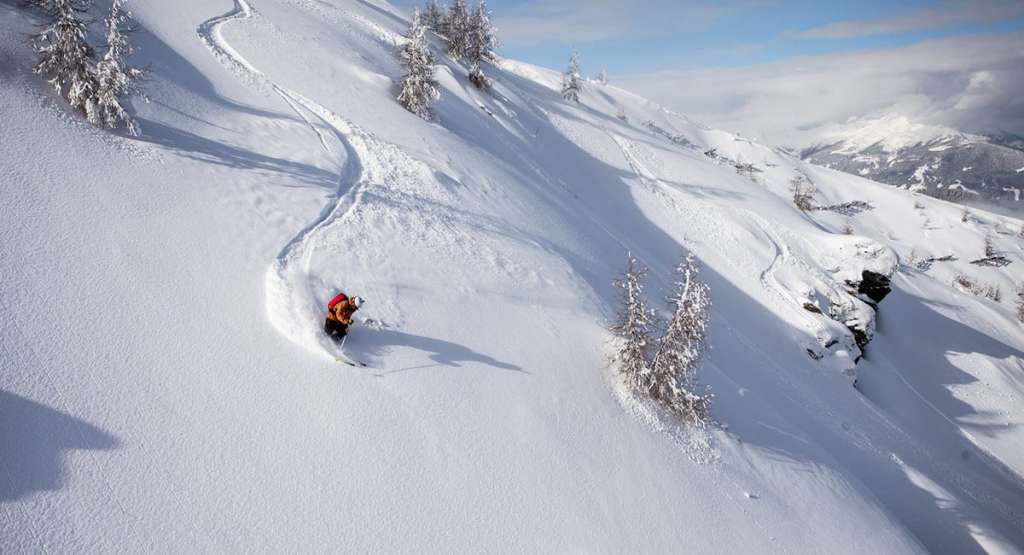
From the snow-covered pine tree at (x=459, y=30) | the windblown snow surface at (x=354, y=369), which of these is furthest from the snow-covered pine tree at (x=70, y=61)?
the snow-covered pine tree at (x=459, y=30)

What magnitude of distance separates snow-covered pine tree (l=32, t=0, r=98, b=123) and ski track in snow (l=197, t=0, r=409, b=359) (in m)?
7.14

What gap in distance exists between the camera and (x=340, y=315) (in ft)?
33.7

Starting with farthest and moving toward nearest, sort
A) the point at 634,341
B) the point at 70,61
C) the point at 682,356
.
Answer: the point at 634,341 → the point at 682,356 → the point at 70,61

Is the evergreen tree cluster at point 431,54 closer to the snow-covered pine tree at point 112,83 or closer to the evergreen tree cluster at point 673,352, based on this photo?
the snow-covered pine tree at point 112,83

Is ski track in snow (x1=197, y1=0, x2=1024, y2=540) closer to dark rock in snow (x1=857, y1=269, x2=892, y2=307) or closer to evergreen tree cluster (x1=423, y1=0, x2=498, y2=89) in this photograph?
dark rock in snow (x1=857, y1=269, x2=892, y2=307)

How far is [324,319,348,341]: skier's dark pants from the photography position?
10422 mm

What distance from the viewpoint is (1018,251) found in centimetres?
6750

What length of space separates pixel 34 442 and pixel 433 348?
7322 millimetres

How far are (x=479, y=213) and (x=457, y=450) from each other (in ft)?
36.5

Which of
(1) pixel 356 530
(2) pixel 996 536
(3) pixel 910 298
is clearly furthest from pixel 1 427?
(3) pixel 910 298

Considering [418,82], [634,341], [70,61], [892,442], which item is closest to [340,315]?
[634,341]

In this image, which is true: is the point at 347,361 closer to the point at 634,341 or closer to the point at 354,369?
the point at 354,369

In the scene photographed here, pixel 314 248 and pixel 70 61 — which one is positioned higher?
pixel 70 61

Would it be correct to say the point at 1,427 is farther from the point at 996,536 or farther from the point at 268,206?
the point at 996,536
